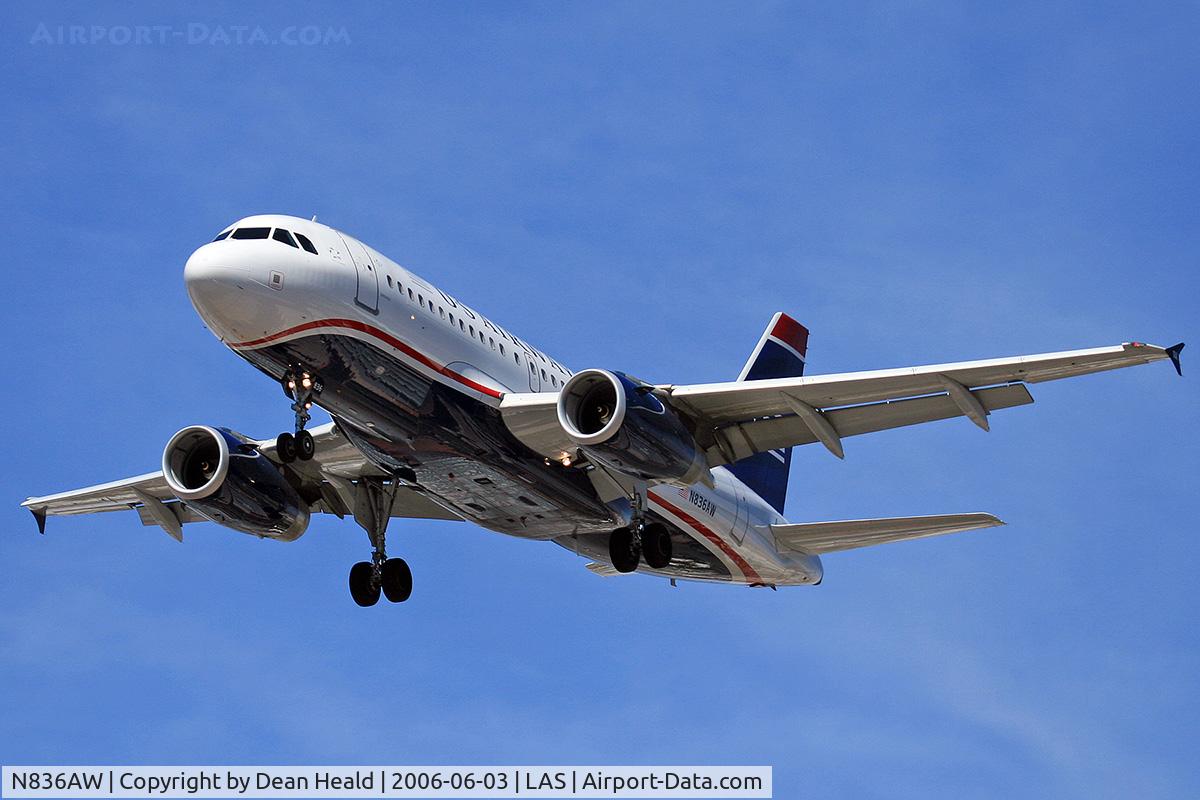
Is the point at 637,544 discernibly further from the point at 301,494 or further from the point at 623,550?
the point at 301,494

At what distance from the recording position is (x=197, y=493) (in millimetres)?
33438

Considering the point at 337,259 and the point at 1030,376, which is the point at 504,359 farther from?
the point at 1030,376

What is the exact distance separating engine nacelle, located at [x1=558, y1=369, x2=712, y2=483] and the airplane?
40 millimetres

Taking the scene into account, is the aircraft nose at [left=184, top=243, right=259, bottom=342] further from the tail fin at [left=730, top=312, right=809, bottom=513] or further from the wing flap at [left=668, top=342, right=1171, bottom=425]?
the tail fin at [left=730, top=312, right=809, bottom=513]

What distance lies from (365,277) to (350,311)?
0.71m

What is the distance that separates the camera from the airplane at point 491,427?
28.2m

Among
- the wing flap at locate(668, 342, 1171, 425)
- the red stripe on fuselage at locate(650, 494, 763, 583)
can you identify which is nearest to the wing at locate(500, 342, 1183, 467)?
the wing flap at locate(668, 342, 1171, 425)

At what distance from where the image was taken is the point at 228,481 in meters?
34.0

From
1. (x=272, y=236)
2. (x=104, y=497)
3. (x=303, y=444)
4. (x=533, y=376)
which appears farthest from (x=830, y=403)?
(x=104, y=497)

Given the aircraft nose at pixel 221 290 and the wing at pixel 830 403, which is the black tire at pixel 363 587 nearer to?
the wing at pixel 830 403

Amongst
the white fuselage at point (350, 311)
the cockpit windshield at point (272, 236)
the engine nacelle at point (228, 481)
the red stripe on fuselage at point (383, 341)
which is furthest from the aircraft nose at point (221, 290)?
the engine nacelle at point (228, 481)

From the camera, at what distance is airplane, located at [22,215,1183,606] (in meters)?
28.2

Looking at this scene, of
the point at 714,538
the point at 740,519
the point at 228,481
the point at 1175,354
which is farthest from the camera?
the point at 740,519

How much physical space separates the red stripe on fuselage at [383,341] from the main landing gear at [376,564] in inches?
201
